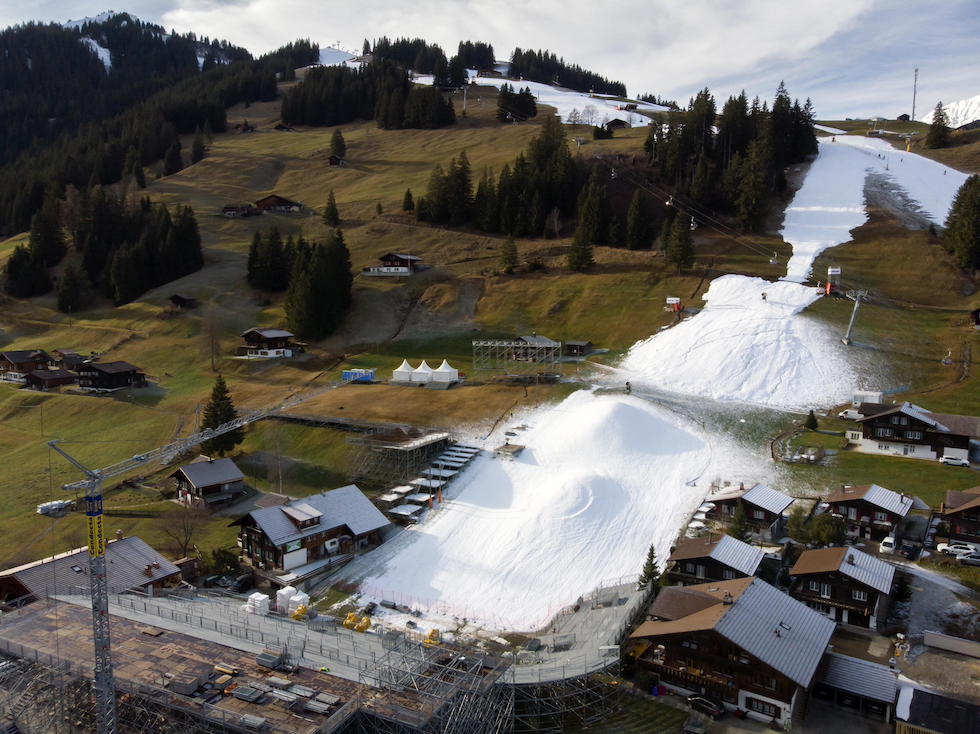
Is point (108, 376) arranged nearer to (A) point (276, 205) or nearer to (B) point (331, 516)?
(B) point (331, 516)

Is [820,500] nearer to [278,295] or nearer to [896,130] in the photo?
[278,295]

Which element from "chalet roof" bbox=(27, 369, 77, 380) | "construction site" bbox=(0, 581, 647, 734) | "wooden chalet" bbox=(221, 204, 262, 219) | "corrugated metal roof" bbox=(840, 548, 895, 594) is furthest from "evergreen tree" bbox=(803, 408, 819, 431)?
"wooden chalet" bbox=(221, 204, 262, 219)

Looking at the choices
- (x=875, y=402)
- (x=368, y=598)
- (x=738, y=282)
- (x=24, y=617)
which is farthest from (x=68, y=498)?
(x=738, y=282)

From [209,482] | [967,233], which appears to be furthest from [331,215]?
[967,233]

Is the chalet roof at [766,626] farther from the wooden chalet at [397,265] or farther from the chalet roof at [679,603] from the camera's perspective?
the wooden chalet at [397,265]

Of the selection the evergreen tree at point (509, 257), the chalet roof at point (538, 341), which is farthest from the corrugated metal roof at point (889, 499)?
the evergreen tree at point (509, 257)
